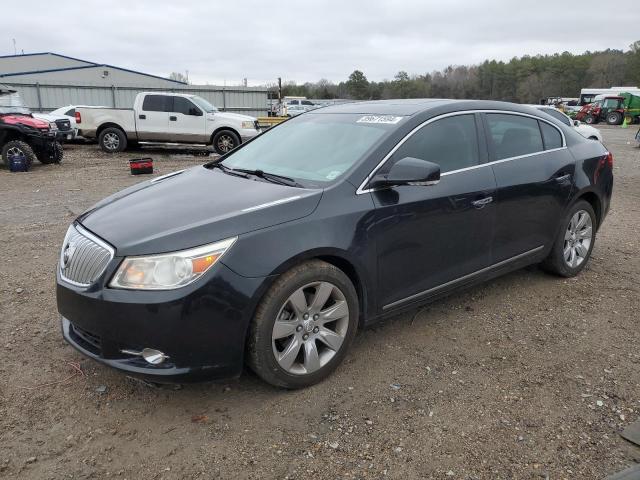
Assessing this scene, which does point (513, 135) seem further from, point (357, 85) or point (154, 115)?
point (357, 85)

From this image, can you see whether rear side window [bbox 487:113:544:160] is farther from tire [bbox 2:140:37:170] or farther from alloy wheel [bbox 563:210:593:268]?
tire [bbox 2:140:37:170]

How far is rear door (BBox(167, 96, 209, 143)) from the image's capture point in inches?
615

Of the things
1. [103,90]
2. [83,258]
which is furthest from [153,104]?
[83,258]

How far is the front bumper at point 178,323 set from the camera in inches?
100

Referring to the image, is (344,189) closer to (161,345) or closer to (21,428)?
(161,345)

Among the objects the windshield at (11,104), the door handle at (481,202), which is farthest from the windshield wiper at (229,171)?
the windshield at (11,104)

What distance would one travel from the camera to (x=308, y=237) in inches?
113

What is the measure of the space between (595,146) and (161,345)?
14.7 feet

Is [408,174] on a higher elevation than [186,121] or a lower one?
lower

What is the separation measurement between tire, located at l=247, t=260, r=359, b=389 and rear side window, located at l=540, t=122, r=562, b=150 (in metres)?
2.56

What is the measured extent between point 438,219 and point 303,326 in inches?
48.9

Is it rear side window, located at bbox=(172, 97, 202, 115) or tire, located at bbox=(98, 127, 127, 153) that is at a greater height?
rear side window, located at bbox=(172, 97, 202, 115)

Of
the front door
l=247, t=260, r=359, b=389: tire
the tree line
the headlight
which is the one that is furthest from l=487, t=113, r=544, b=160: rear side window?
the tree line

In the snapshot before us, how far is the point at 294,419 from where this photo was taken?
110 inches
